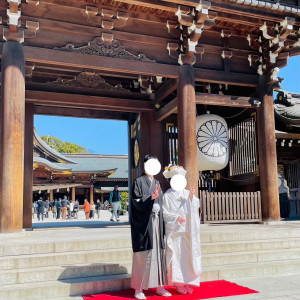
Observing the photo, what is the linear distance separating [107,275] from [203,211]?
4.35 m

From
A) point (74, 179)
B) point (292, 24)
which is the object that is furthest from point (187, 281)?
point (74, 179)

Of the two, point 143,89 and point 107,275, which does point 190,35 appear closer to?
point 143,89

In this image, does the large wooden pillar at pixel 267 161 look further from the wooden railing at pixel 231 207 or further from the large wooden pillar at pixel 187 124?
the large wooden pillar at pixel 187 124

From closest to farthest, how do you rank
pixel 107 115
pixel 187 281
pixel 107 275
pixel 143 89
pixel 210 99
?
pixel 187 281 < pixel 107 275 < pixel 210 99 < pixel 143 89 < pixel 107 115

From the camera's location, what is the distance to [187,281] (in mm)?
4480

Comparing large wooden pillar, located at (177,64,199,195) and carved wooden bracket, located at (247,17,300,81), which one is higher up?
carved wooden bracket, located at (247,17,300,81)

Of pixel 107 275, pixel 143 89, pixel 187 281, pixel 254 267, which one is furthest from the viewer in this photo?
pixel 143 89

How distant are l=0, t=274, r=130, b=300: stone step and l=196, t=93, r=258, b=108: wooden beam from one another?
5.00 meters

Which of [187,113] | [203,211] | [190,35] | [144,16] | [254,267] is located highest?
[144,16]

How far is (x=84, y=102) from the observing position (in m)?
9.79

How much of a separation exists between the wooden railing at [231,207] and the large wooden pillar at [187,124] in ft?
4.21

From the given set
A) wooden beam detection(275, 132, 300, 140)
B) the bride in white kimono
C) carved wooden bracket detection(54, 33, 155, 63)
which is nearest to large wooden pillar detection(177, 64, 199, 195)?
carved wooden bracket detection(54, 33, 155, 63)

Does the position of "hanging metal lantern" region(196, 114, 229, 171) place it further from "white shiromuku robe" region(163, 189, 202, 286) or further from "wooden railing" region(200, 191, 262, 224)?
"white shiromuku robe" region(163, 189, 202, 286)

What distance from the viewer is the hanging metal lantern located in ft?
31.1
